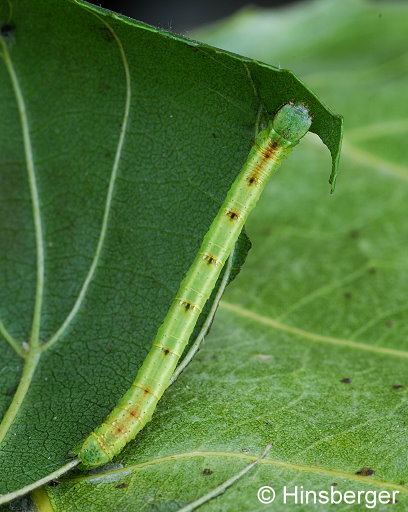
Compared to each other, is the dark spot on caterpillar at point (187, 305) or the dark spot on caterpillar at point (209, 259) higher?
the dark spot on caterpillar at point (209, 259)

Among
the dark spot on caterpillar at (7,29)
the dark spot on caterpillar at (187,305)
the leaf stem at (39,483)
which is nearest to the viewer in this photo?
the leaf stem at (39,483)

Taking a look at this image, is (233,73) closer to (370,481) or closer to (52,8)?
(52,8)

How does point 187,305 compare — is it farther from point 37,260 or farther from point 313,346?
point 313,346

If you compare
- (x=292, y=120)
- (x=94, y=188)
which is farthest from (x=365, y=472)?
(x=94, y=188)

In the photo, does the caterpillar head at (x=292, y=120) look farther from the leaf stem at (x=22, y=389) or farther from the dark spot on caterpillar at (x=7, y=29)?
the leaf stem at (x=22, y=389)

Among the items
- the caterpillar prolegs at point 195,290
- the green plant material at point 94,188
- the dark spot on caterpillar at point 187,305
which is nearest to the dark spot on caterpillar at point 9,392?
the green plant material at point 94,188

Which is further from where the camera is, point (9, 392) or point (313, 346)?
point (313, 346)
